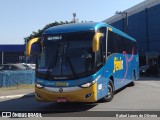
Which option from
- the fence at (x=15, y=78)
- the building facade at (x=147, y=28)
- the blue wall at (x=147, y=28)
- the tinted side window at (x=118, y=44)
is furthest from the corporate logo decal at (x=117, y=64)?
the blue wall at (x=147, y=28)

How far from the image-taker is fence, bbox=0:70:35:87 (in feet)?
73.6

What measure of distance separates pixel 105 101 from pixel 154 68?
98.5 ft

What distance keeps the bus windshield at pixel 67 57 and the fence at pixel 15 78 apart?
9.74 metres

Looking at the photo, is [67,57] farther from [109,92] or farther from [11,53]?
[11,53]

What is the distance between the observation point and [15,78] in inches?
915

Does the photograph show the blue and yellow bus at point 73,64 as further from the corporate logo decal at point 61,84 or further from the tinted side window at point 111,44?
the tinted side window at point 111,44

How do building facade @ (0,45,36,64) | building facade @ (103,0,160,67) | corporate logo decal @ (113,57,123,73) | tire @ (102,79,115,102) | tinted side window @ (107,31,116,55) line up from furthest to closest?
building facade @ (0,45,36,64) → building facade @ (103,0,160,67) → corporate logo decal @ (113,57,123,73) → tinted side window @ (107,31,116,55) → tire @ (102,79,115,102)

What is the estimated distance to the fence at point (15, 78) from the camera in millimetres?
22422

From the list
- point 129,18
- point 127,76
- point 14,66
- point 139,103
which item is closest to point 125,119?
point 139,103

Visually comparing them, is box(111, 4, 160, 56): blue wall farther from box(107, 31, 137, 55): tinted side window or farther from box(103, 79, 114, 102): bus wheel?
Result: box(103, 79, 114, 102): bus wheel

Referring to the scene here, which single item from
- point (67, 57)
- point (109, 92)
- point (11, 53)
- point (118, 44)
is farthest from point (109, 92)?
point (11, 53)

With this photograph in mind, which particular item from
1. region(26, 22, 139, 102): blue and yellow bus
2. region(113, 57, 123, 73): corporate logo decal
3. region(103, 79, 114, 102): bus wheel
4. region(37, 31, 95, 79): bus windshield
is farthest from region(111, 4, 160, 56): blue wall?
region(37, 31, 95, 79): bus windshield

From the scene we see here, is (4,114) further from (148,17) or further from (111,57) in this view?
(148,17)

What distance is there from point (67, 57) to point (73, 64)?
1.22 feet
